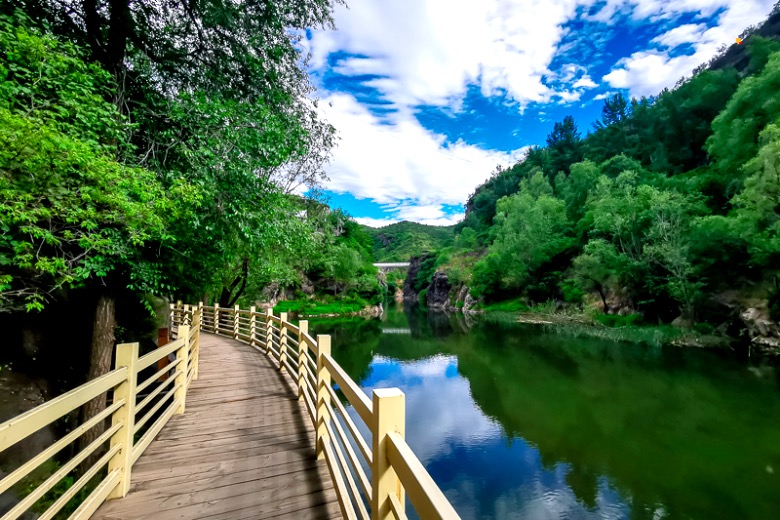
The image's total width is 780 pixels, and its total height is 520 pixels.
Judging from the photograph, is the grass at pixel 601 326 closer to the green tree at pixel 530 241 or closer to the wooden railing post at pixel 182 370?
the green tree at pixel 530 241

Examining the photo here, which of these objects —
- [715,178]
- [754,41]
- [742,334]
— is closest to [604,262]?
[742,334]

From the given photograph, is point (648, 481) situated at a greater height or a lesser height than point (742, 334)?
lesser

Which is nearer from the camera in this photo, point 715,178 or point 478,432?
point 478,432

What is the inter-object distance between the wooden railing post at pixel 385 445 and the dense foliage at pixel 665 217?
1988 cm

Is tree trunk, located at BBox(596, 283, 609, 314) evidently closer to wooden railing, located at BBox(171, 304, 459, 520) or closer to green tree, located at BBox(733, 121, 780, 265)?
green tree, located at BBox(733, 121, 780, 265)

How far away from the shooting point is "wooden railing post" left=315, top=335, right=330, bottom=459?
3.72 m

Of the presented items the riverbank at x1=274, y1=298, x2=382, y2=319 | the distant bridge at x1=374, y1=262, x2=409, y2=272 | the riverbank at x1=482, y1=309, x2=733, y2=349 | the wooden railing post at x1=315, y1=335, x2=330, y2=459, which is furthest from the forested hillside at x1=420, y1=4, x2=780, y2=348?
the distant bridge at x1=374, y1=262, x2=409, y2=272

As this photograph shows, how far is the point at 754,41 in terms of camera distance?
36562 millimetres

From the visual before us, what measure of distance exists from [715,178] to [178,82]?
3463cm

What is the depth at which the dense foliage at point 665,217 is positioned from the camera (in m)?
18.4

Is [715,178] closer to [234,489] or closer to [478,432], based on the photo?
[478,432]

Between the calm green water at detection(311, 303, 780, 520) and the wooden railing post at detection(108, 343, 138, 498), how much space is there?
17.3 feet

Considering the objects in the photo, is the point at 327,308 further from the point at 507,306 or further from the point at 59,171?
the point at 59,171

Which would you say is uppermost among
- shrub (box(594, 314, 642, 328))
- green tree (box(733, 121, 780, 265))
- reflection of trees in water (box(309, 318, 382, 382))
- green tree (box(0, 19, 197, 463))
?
green tree (box(733, 121, 780, 265))
